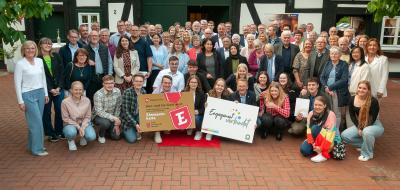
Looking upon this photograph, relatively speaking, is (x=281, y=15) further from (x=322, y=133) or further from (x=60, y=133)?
(x=60, y=133)

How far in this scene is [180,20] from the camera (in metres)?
13.4

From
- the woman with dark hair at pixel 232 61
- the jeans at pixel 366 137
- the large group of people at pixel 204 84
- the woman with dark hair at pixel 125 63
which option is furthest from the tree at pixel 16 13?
the jeans at pixel 366 137

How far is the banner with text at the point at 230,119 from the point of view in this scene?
6285 millimetres

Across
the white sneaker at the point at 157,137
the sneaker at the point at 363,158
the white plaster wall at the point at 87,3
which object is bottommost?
the sneaker at the point at 363,158

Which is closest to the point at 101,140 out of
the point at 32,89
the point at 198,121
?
the point at 32,89

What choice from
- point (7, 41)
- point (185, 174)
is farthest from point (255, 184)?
point (7, 41)

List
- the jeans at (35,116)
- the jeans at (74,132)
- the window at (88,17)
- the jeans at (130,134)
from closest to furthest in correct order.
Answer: the jeans at (35,116), the jeans at (74,132), the jeans at (130,134), the window at (88,17)

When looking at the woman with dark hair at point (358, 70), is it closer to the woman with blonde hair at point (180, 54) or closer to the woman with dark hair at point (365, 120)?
the woman with dark hair at point (365, 120)

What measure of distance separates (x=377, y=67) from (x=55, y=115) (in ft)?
18.4

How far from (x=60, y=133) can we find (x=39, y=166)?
128 cm

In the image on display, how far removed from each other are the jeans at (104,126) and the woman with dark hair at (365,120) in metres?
3.93

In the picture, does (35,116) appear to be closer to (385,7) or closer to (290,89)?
(290,89)

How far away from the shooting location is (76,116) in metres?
5.92

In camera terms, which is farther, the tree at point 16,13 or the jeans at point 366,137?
the jeans at point 366,137
